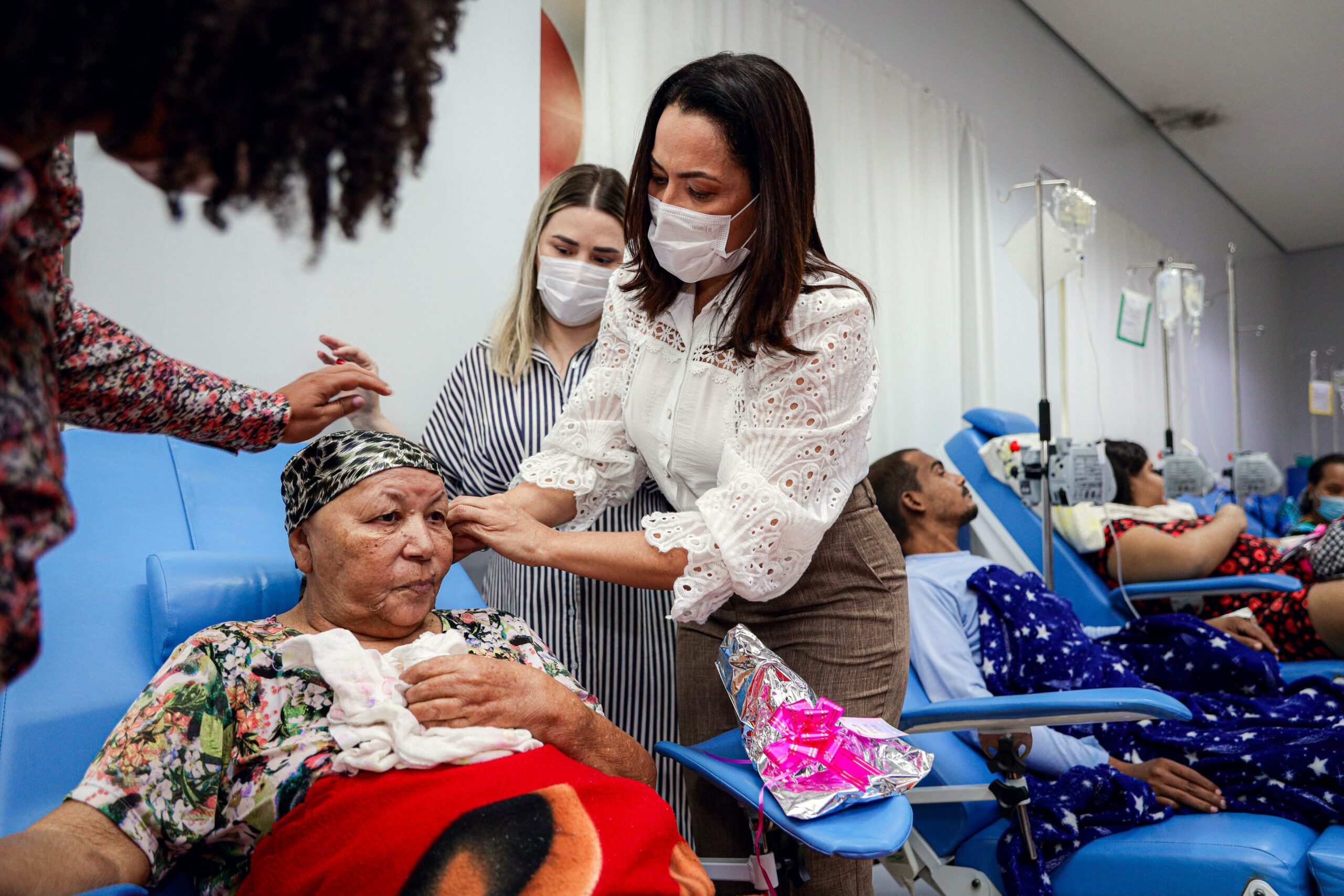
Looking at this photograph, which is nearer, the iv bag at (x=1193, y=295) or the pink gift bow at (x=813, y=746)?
the pink gift bow at (x=813, y=746)

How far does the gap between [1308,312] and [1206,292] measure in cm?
249

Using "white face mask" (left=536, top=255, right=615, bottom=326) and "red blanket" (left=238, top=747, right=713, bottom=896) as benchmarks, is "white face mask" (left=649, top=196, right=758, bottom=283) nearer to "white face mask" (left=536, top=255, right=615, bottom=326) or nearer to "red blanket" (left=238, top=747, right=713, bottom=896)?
"white face mask" (left=536, top=255, right=615, bottom=326)

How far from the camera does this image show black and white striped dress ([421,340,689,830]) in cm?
195

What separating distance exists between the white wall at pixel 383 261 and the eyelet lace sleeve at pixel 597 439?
1.42ft

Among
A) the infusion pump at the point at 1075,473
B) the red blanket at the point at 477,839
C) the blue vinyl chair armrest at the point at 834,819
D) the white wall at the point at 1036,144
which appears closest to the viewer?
the red blanket at the point at 477,839

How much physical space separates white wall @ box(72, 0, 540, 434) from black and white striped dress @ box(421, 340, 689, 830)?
259 millimetres

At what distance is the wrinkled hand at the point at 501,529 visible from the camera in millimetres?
1445

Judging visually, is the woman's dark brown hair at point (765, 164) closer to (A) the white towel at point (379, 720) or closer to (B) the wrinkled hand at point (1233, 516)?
(A) the white towel at point (379, 720)

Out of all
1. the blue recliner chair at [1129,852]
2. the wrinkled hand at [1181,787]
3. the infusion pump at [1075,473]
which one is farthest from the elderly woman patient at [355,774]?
the infusion pump at [1075,473]

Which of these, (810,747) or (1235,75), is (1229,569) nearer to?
(810,747)

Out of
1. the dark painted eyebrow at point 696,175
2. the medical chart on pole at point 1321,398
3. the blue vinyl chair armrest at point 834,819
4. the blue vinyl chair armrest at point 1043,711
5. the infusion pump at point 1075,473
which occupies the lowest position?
the blue vinyl chair armrest at point 834,819

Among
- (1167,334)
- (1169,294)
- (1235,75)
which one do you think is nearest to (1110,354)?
(1167,334)

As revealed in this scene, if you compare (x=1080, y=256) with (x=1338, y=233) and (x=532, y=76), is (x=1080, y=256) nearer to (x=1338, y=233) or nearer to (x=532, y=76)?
(x=532, y=76)

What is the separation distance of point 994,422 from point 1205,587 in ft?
2.92
